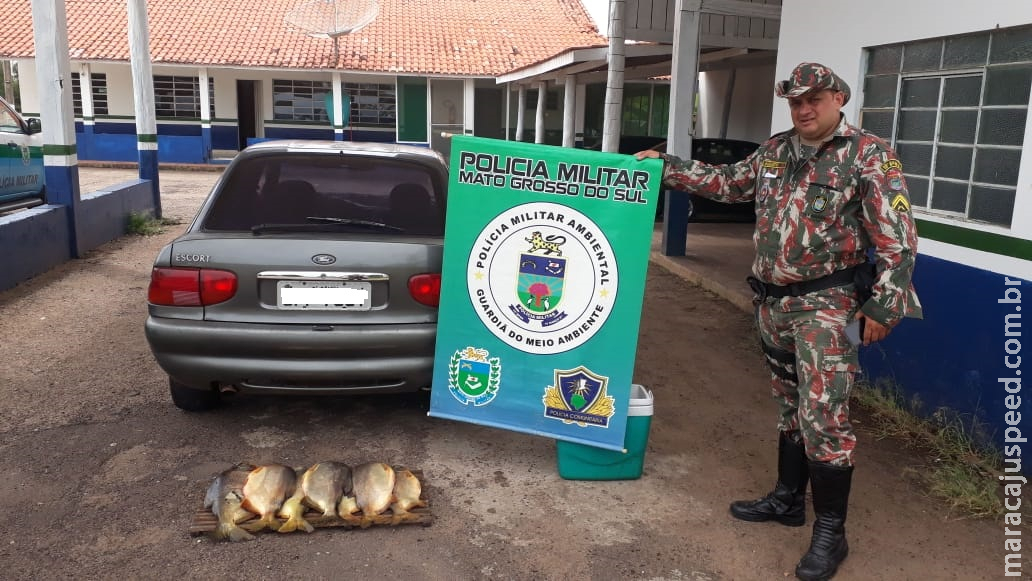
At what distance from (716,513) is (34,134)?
9072mm

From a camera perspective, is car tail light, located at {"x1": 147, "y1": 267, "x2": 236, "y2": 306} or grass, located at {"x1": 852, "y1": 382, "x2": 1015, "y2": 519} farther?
car tail light, located at {"x1": 147, "y1": 267, "x2": 236, "y2": 306}

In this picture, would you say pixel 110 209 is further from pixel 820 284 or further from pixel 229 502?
pixel 820 284

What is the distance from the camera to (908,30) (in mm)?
5148

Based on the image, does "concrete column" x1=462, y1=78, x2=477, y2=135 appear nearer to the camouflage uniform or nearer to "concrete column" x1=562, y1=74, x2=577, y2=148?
"concrete column" x1=562, y1=74, x2=577, y2=148

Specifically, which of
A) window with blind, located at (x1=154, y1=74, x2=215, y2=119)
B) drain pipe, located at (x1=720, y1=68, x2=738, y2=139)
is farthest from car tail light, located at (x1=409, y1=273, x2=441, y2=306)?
window with blind, located at (x1=154, y1=74, x2=215, y2=119)

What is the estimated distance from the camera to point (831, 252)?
2.85 meters

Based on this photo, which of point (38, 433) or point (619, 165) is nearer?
point (619, 165)

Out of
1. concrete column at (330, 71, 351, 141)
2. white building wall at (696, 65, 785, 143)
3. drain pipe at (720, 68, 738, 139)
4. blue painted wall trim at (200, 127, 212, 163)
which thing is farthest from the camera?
blue painted wall trim at (200, 127, 212, 163)

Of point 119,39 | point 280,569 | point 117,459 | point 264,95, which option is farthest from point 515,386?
point 119,39

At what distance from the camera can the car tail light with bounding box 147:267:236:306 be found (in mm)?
3572

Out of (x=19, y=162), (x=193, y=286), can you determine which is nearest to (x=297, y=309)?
(x=193, y=286)

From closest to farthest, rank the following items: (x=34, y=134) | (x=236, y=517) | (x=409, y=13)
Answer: (x=236, y=517)
(x=34, y=134)
(x=409, y=13)

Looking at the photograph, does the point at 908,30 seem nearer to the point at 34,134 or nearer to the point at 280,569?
the point at 280,569

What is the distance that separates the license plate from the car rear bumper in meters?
0.09
